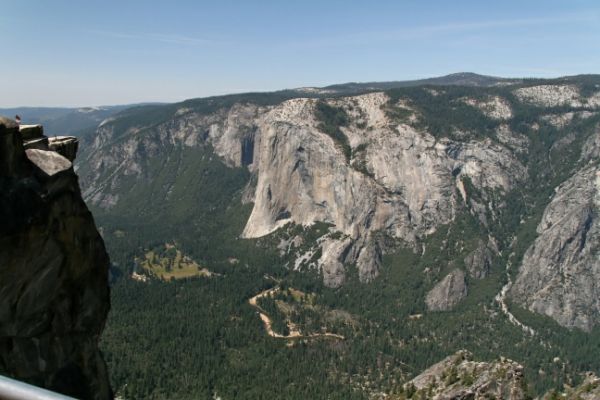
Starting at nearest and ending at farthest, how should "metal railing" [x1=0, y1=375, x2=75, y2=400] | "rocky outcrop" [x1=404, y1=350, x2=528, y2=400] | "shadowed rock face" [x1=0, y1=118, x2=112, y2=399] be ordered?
"metal railing" [x1=0, y1=375, x2=75, y2=400] → "shadowed rock face" [x1=0, y1=118, x2=112, y2=399] → "rocky outcrop" [x1=404, y1=350, x2=528, y2=400]

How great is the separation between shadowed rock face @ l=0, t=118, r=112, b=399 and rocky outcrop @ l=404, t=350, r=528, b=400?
2133 inches

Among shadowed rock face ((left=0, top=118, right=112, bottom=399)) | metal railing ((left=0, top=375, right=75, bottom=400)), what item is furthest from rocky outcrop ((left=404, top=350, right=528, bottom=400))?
metal railing ((left=0, top=375, right=75, bottom=400))

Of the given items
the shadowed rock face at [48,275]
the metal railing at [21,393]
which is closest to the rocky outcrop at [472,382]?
the shadowed rock face at [48,275]

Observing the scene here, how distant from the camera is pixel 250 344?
561 feet

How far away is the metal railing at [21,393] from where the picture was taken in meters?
7.31

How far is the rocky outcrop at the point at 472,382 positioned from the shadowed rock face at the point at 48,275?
5418 centimetres

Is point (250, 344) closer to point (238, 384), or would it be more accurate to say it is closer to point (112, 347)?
point (238, 384)

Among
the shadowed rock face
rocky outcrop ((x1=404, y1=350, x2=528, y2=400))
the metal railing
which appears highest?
the metal railing

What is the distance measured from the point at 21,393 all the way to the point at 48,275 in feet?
89.4

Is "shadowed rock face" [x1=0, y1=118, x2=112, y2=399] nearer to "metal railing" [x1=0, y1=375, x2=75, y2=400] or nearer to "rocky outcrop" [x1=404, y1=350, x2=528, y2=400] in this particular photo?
"metal railing" [x1=0, y1=375, x2=75, y2=400]

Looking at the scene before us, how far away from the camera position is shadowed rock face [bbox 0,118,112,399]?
28.5 metres

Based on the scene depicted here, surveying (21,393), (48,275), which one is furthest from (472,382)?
(21,393)

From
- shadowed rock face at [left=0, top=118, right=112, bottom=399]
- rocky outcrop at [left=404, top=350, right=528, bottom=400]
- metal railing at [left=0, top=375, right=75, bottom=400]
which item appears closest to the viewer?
metal railing at [left=0, top=375, right=75, bottom=400]

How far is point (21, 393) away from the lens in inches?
292
